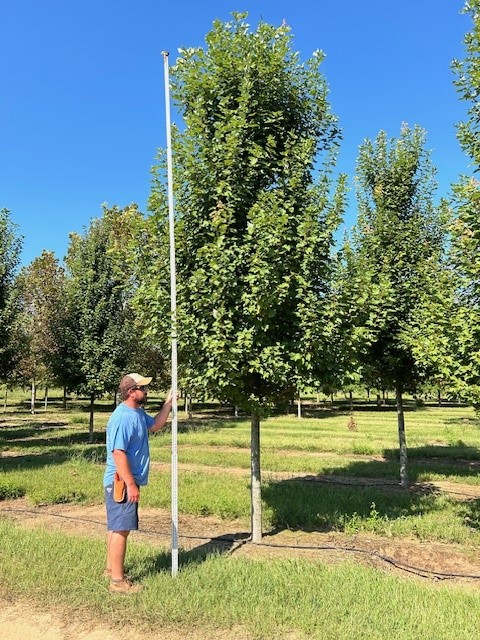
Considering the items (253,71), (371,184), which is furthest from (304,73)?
(371,184)

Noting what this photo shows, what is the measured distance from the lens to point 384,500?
9.41 m

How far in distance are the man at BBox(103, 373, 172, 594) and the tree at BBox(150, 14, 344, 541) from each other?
1182mm

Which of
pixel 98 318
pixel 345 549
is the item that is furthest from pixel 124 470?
pixel 98 318

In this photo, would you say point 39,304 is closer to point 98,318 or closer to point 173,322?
point 98,318

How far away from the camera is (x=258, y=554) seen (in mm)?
6504

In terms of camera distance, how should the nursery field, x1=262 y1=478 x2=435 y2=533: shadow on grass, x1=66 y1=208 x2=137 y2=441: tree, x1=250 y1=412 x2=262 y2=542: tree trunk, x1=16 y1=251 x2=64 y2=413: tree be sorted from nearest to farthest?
the nursery field < x1=250 y1=412 x2=262 y2=542: tree trunk < x1=262 y1=478 x2=435 y2=533: shadow on grass < x1=66 y1=208 x2=137 y2=441: tree < x1=16 y1=251 x2=64 y2=413: tree

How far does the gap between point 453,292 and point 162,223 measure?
13.4ft

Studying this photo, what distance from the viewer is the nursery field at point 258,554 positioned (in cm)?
433

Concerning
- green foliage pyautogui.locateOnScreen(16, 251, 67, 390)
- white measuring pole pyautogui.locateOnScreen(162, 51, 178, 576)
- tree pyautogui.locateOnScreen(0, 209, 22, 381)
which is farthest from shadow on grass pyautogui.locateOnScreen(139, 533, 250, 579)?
green foliage pyautogui.locateOnScreen(16, 251, 67, 390)

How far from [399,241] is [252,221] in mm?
5732

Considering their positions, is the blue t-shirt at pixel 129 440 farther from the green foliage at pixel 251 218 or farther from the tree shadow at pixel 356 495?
the tree shadow at pixel 356 495

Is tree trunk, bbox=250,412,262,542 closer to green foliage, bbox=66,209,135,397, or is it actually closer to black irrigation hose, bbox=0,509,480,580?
black irrigation hose, bbox=0,509,480,580

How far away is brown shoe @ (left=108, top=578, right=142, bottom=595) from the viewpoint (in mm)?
4949

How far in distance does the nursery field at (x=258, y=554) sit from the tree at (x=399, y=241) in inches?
104
